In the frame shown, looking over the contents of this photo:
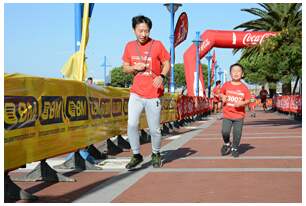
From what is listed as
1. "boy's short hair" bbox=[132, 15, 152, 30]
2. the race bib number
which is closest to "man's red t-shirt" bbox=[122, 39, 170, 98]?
"boy's short hair" bbox=[132, 15, 152, 30]

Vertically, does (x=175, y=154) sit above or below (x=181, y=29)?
below

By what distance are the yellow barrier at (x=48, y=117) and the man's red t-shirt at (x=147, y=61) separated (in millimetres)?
792

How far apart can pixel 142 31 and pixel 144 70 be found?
0.52 meters

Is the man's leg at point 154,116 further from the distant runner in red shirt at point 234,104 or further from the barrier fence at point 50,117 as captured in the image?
the distant runner in red shirt at point 234,104

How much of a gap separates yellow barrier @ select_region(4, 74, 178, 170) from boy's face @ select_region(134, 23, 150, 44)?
1031mm

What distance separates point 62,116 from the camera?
6.14m

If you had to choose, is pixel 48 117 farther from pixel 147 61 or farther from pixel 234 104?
pixel 234 104

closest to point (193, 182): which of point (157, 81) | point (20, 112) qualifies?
point (157, 81)

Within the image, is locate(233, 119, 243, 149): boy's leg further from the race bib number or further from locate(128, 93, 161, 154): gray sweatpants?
locate(128, 93, 161, 154): gray sweatpants

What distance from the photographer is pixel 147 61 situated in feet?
22.3

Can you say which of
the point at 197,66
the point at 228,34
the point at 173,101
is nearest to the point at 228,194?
the point at 173,101

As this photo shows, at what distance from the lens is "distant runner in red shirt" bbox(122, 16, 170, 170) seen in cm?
676

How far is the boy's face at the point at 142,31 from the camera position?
6742mm
